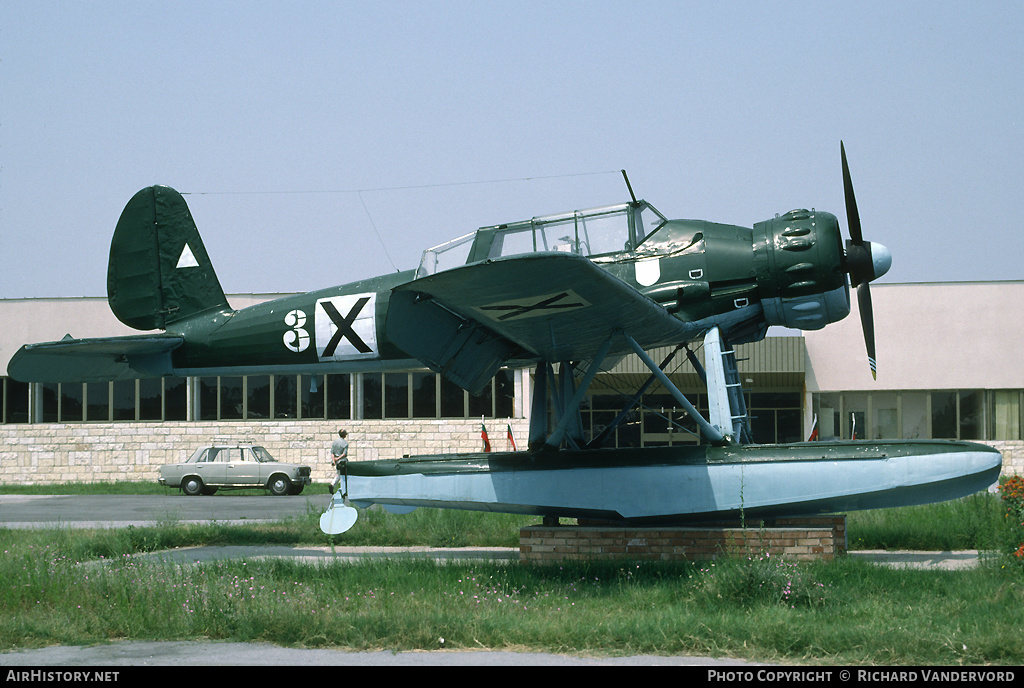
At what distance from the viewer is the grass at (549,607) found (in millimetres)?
6172

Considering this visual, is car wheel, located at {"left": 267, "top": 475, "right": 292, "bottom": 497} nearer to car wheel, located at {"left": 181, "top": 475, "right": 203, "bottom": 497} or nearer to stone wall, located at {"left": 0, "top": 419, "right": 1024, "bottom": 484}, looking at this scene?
car wheel, located at {"left": 181, "top": 475, "right": 203, "bottom": 497}

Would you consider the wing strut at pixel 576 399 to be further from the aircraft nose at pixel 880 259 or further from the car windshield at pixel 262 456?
the car windshield at pixel 262 456

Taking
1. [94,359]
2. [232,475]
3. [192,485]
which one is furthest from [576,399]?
[192,485]

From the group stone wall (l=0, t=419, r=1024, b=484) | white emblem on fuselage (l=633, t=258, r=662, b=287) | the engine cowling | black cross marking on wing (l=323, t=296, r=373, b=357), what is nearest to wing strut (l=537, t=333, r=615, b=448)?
white emblem on fuselage (l=633, t=258, r=662, b=287)

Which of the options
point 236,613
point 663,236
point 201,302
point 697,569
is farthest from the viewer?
point 201,302

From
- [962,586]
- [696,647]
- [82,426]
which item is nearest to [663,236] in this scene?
[962,586]

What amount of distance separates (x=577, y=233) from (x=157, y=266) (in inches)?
258

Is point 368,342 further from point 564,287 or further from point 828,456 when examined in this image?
point 828,456

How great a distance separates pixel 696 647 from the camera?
6199mm

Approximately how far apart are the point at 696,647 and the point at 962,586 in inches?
118

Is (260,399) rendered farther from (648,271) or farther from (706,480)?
(706,480)

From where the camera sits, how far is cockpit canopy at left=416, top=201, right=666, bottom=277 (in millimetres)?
10945

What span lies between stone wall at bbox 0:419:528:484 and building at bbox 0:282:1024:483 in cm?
5
